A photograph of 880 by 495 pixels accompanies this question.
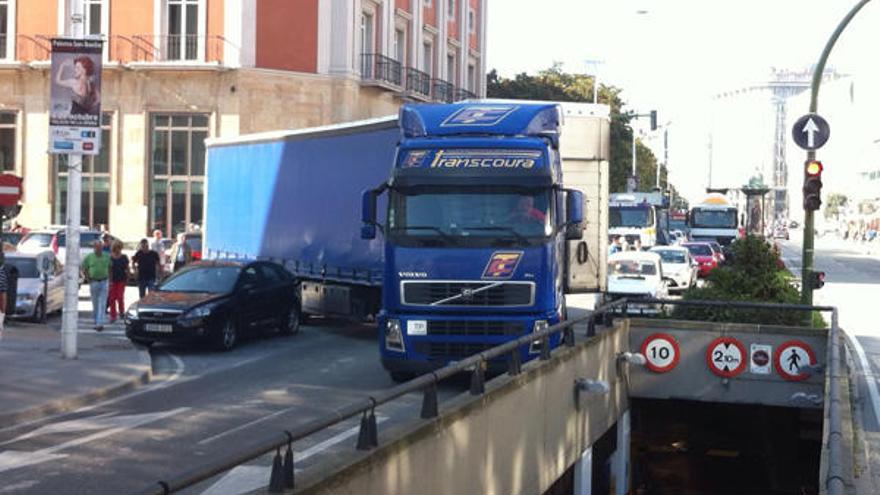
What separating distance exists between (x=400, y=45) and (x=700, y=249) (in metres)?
16.0

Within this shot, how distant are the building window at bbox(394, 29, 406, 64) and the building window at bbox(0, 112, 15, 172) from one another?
53.8 ft

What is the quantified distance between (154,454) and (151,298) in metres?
9.55

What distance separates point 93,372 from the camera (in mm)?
17453

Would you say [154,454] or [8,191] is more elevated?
[8,191]

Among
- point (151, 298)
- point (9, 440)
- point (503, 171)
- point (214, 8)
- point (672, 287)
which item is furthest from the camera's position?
point (214, 8)

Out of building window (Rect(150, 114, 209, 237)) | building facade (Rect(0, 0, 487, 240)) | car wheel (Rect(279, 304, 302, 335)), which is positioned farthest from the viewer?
building window (Rect(150, 114, 209, 237))

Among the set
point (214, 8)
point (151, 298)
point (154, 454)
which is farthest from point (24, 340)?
point (214, 8)

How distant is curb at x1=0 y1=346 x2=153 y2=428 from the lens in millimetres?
13883

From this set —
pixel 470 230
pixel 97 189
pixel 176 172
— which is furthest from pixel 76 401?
pixel 97 189

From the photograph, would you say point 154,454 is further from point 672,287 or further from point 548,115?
point 672,287

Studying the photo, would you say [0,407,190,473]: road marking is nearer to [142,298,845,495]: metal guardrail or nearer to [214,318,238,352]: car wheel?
[142,298,845,495]: metal guardrail

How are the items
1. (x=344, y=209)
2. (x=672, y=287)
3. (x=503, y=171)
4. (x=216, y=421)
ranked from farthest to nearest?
(x=672, y=287)
(x=344, y=209)
(x=503, y=171)
(x=216, y=421)

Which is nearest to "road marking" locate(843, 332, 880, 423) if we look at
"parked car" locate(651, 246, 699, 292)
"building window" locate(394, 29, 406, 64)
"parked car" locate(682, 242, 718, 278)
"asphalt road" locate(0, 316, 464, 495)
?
"asphalt road" locate(0, 316, 464, 495)

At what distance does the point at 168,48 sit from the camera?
151 ft
